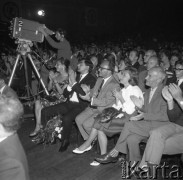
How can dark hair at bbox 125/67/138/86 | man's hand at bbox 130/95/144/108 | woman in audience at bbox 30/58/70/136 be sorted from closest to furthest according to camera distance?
man's hand at bbox 130/95/144/108
dark hair at bbox 125/67/138/86
woman in audience at bbox 30/58/70/136

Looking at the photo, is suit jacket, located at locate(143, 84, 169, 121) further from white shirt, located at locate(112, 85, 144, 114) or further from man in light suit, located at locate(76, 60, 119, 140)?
man in light suit, located at locate(76, 60, 119, 140)

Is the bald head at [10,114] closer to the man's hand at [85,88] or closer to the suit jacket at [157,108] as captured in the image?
the suit jacket at [157,108]

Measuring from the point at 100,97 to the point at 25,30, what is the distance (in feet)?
6.65

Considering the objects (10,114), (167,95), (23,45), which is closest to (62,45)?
(23,45)

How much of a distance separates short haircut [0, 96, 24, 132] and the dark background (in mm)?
15134

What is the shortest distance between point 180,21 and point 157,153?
725 inches

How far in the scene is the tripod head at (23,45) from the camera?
5172 mm

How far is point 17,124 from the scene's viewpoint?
68.4 inches

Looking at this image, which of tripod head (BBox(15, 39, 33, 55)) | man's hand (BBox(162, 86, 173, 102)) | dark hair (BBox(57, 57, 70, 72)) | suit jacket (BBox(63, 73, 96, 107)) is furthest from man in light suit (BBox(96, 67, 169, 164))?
tripod head (BBox(15, 39, 33, 55))

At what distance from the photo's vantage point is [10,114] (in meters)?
1.71

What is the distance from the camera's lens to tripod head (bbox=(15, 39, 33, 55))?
17.0 ft

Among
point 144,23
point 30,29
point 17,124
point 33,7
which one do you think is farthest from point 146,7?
point 17,124

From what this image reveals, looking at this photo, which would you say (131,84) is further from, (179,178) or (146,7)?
(146,7)

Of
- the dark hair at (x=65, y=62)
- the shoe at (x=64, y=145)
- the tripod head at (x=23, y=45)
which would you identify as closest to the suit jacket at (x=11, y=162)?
the shoe at (x=64, y=145)
